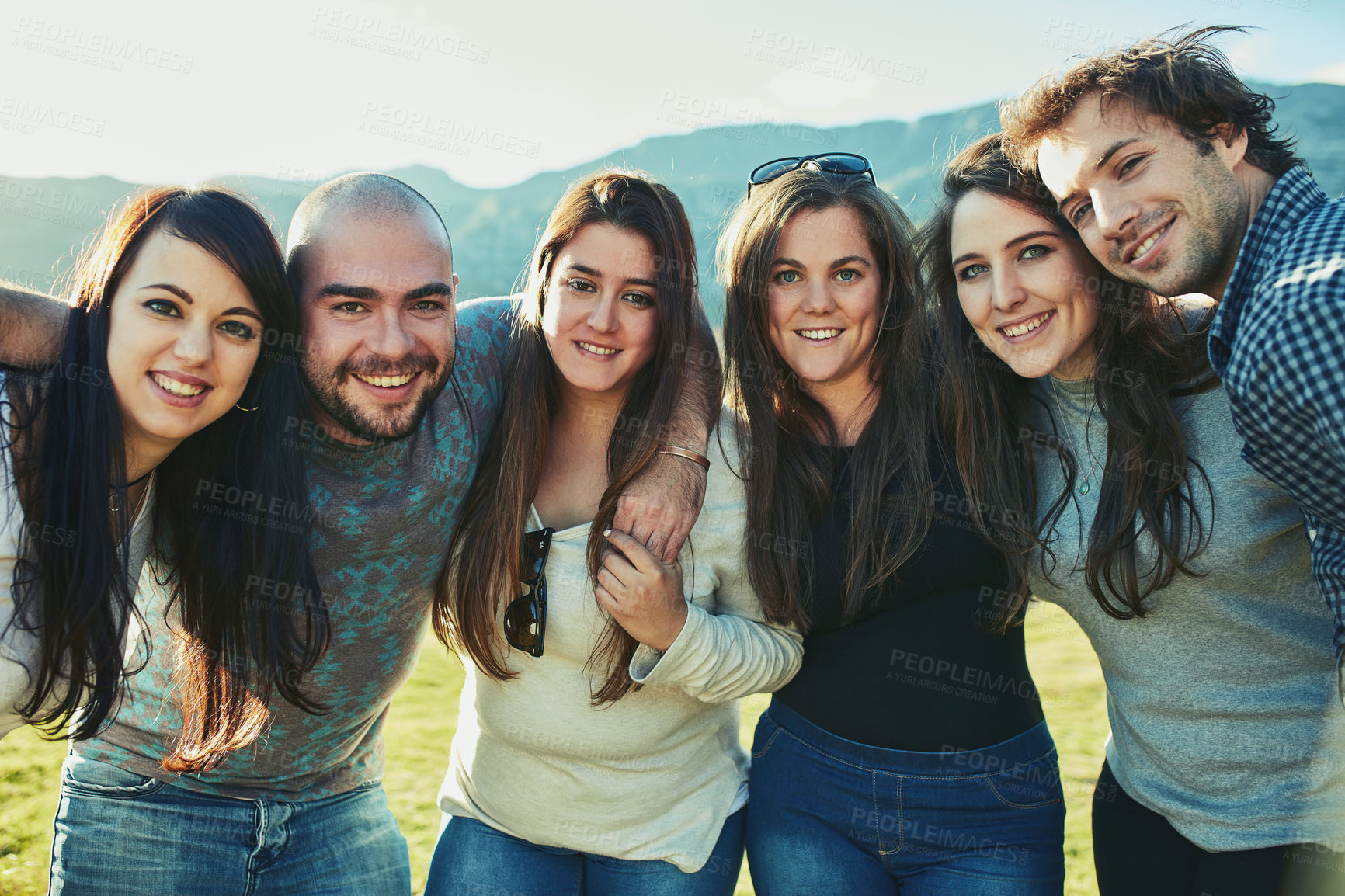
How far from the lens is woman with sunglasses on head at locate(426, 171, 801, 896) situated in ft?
7.97

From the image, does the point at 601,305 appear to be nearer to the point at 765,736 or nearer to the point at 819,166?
the point at 819,166

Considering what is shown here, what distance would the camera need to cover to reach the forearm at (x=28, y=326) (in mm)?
2055

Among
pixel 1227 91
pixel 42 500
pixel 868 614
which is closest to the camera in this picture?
pixel 42 500

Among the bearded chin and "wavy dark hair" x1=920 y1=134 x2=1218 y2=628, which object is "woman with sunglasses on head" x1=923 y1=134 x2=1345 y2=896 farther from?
the bearded chin

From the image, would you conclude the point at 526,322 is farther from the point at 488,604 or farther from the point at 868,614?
the point at 868,614

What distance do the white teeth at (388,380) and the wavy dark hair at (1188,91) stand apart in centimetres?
200

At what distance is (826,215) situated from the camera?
8.80ft

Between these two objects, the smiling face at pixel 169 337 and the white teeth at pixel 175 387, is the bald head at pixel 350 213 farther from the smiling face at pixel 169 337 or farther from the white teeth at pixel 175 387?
the white teeth at pixel 175 387

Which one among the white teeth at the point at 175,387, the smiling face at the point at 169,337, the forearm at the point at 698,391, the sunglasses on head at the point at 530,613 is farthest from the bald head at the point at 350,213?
the sunglasses on head at the point at 530,613

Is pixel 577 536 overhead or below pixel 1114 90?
below

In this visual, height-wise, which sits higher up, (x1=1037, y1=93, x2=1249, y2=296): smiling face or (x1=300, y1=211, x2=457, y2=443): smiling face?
(x1=1037, y1=93, x2=1249, y2=296): smiling face

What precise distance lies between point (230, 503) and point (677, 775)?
1508mm

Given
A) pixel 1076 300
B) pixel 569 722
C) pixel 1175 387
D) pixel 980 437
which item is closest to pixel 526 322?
pixel 569 722

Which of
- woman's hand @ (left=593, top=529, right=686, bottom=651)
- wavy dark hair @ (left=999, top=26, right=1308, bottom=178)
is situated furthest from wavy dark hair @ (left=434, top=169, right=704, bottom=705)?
wavy dark hair @ (left=999, top=26, right=1308, bottom=178)
